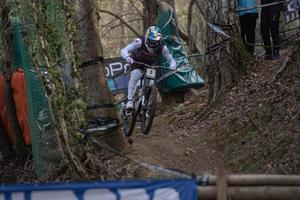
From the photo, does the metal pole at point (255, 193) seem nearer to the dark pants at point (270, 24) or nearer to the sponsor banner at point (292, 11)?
the dark pants at point (270, 24)

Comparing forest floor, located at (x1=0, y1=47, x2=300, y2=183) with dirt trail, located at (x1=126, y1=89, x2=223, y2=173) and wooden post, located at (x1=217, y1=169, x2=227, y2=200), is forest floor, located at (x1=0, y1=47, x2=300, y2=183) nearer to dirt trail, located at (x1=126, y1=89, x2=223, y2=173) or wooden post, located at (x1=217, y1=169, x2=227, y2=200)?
dirt trail, located at (x1=126, y1=89, x2=223, y2=173)

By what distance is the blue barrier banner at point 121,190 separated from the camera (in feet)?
16.8

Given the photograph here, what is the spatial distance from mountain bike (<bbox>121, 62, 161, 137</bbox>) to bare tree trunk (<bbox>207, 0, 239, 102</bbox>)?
1179mm

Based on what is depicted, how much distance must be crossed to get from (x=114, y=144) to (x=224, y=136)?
66.7 inches

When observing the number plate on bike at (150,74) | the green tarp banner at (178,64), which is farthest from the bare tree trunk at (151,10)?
the number plate on bike at (150,74)

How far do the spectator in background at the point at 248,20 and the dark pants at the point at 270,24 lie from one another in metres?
0.22

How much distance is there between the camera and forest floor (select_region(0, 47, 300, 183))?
786 cm

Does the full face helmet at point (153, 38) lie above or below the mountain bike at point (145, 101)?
above

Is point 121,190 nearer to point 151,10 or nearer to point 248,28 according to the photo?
point 248,28

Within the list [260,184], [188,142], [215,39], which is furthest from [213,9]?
[260,184]

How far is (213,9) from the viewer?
35.6ft

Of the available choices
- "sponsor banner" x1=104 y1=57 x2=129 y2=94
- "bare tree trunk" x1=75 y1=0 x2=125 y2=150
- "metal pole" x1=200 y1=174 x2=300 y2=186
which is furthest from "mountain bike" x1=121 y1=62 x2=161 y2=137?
"sponsor banner" x1=104 y1=57 x2=129 y2=94

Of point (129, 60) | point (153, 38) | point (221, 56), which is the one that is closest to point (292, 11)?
point (221, 56)

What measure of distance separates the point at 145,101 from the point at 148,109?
147 millimetres
